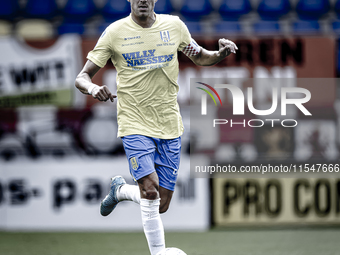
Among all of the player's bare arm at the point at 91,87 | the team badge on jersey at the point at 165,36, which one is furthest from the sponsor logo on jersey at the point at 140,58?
the player's bare arm at the point at 91,87

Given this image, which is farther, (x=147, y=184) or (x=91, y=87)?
(x=147, y=184)

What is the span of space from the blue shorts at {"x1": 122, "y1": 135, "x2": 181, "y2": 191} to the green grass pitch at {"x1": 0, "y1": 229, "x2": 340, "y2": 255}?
163cm

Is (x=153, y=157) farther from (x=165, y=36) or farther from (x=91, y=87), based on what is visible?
(x=165, y=36)

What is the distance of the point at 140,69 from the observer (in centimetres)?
357

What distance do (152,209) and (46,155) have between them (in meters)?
3.14

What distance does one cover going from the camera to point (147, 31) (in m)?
3.60

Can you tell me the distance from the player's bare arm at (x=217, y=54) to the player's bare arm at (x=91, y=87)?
78 centimetres

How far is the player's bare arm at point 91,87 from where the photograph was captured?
3219 millimetres

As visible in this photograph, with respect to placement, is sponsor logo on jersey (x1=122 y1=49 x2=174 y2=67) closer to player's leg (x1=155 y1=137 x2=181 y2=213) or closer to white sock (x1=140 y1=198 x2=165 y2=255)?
player's leg (x1=155 y1=137 x2=181 y2=213)

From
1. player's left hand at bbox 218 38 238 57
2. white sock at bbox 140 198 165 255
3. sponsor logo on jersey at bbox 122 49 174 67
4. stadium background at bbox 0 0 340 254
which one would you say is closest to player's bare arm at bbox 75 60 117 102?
sponsor logo on jersey at bbox 122 49 174 67

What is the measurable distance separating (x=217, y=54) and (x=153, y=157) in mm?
856

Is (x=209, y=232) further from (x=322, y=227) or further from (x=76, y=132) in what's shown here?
(x=76, y=132)

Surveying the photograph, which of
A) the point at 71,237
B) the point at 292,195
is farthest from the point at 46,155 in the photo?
the point at 292,195

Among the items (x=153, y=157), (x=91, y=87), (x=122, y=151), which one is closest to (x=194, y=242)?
(x=122, y=151)
